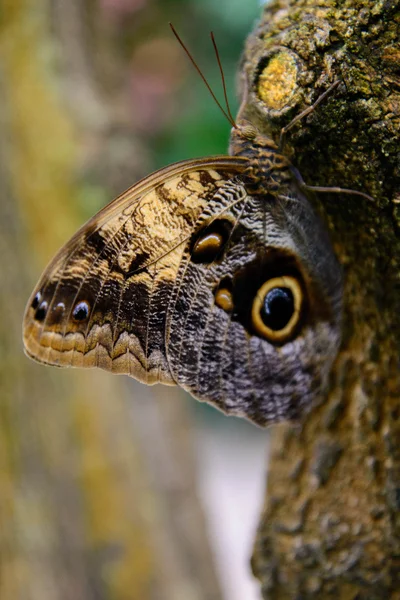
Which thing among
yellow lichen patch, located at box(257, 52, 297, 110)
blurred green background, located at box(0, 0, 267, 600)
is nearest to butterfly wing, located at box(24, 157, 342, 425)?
yellow lichen patch, located at box(257, 52, 297, 110)

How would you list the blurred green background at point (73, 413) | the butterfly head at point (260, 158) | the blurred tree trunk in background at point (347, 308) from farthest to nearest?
1. the blurred green background at point (73, 413)
2. the butterfly head at point (260, 158)
3. the blurred tree trunk in background at point (347, 308)

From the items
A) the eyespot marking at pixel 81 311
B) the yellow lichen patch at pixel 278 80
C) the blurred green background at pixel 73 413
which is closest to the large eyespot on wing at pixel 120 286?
the eyespot marking at pixel 81 311

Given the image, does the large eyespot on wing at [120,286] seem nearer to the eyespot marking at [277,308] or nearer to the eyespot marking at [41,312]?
the eyespot marking at [41,312]

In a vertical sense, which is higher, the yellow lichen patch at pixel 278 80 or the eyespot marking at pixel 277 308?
the yellow lichen patch at pixel 278 80

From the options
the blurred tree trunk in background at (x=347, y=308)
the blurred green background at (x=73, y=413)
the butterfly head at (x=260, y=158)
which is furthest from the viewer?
the blurred green background at (x=73, y=413)

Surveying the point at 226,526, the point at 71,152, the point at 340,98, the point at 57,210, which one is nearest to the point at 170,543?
the point at 57,210

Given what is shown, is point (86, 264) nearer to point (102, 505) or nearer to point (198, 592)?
point (102, 505)

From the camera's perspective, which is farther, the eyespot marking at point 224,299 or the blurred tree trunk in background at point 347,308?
the eyespot marking at point 224,299
